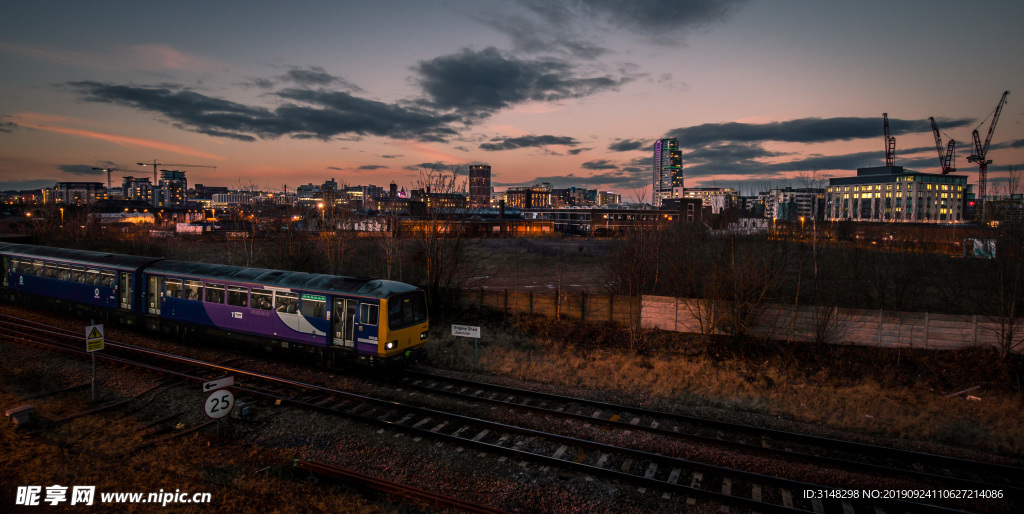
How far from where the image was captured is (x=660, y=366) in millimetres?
18766

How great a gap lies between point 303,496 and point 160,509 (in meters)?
2.32

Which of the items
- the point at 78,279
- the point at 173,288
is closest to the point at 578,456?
the point at 173,288

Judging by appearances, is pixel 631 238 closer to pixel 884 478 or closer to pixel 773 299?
pixel 773 299

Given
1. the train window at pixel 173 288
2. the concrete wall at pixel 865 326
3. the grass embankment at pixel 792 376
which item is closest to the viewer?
the grass embankment at pixel 792 376

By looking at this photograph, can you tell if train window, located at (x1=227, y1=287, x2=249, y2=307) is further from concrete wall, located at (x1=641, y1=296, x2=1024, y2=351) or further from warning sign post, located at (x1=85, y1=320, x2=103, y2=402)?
concrete wall, located at (x1=641, y1=296, x2=1024, y2=351)

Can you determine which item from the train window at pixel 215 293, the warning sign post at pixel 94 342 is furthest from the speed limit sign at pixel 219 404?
the train window at pixel 215 293

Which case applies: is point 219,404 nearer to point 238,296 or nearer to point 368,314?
point 368,314

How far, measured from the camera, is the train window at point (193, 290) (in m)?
18.2

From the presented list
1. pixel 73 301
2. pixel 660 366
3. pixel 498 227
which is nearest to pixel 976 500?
pixel 660 366

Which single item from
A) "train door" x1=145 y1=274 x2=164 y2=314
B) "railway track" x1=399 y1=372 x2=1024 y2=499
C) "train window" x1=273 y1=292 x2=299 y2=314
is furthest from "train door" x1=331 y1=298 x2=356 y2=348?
"train door" x1=145 y1=274 x2=164 y2=314

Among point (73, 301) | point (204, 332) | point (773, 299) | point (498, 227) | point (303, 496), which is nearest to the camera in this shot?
point (303, 496)

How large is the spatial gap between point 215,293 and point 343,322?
20.3 feet

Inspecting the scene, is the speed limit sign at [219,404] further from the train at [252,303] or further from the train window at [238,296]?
the train window at [238,296]

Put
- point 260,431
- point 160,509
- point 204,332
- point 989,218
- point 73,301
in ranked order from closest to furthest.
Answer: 1. point 160,509
2. point 260,431
3. point 204,332
4. point 73,301
5. point 989,218
